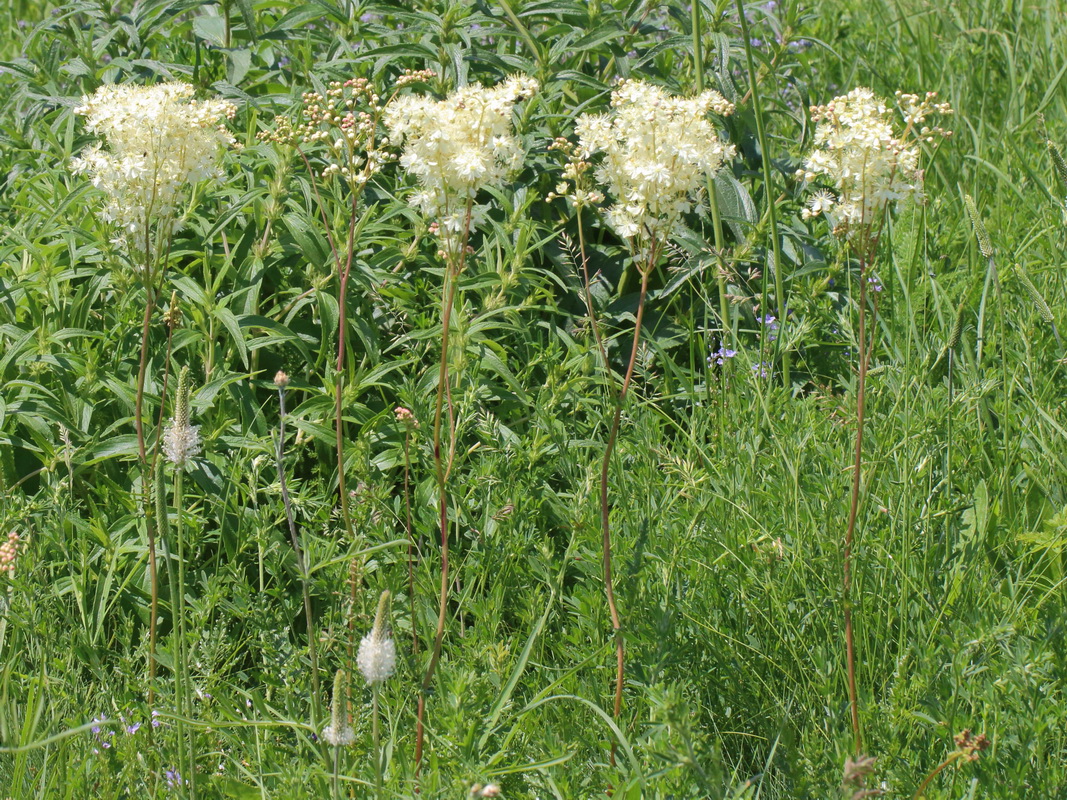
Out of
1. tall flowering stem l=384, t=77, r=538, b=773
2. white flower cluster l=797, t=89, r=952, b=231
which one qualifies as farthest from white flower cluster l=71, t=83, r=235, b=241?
white flower cluster l=797, t=89, r=952, b=231

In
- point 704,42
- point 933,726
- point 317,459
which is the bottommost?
point 317,459

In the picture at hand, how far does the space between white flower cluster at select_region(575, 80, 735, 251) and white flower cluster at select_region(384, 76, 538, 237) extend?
0.20 meters

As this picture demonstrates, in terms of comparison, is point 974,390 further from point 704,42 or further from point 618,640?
point 704,42

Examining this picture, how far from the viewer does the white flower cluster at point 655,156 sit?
5.86 ft

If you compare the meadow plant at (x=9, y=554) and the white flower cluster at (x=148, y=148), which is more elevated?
the white flower cluster at (x=148, y=148)

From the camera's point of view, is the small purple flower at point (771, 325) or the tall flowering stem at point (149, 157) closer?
the tall flowering stem at point (149, 157)

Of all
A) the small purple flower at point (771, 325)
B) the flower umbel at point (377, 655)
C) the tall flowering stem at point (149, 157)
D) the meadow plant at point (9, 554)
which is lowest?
the small purple flower at point (771, 325)

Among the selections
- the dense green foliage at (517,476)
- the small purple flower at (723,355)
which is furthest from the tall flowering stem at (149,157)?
the small purple flower at (723,355)

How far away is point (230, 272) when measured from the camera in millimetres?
3008

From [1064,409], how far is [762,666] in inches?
54.7

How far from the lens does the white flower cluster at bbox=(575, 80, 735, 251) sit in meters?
1.79

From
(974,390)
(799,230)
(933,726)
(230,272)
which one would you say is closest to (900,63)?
(799,230)

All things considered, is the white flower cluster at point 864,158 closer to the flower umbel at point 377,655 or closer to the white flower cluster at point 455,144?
the white flower cluster at point 455,144

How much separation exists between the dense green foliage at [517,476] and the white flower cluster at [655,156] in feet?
2.12
